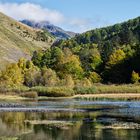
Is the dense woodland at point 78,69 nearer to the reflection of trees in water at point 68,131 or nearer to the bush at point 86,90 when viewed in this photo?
the bush at point 86,90

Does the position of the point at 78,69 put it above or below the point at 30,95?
above

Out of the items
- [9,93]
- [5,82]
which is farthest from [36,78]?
[9,93]

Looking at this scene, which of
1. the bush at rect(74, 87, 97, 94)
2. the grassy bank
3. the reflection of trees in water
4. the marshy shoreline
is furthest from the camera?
the bush at rect(74, 87, 97, 94)

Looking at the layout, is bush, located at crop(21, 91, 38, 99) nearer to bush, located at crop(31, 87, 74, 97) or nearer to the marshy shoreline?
the marshy shoreline

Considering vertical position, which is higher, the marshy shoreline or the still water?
the marshy shoreline

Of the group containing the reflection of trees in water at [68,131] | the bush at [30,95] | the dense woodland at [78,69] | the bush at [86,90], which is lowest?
the reflection of trees in water at [68,131]

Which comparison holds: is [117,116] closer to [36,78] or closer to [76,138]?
[76,138]

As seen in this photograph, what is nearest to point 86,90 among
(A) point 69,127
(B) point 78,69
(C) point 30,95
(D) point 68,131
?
(C) point 30,95

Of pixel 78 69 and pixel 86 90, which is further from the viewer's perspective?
pixel 78 69

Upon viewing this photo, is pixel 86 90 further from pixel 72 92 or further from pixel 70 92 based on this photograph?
pixel 70 92

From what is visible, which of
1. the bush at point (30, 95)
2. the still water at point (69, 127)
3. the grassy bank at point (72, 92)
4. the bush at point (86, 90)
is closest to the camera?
the still water at point (69, 127)

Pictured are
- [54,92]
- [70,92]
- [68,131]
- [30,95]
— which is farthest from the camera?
[70,92]

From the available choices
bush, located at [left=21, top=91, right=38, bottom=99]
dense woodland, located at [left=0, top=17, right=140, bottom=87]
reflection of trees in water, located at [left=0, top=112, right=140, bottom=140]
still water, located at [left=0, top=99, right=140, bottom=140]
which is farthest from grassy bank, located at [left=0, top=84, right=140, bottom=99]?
reflection of trees in water, located at [left=0, top=112, right=140, bottom=140]

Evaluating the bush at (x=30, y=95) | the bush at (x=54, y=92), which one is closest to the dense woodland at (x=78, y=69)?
the bush at (x=54, y=92)
